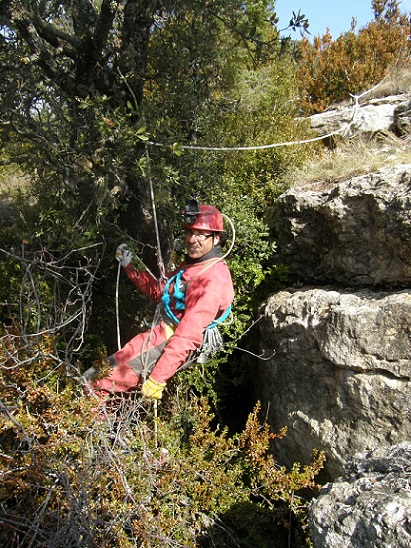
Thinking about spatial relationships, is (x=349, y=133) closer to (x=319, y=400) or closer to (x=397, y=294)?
(x=397, y=294)

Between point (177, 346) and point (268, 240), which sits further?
point (268, 240)

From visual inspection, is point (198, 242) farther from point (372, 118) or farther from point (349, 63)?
point (349, 63)

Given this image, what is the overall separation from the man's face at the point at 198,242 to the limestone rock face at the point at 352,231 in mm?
1150

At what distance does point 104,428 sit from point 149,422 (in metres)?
0.87

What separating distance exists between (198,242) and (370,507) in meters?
2.22

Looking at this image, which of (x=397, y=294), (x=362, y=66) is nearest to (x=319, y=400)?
(x=397, y=294)

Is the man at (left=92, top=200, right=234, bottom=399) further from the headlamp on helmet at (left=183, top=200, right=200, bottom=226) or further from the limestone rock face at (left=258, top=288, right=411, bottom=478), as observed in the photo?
the limestone rock face at (left=258, top=288, right=411, bottom=478)

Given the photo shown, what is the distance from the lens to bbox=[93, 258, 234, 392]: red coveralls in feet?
10.4

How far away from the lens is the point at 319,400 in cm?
375

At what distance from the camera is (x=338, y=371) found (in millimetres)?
3598

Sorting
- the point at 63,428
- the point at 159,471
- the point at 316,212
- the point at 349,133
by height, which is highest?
the point at 349,133

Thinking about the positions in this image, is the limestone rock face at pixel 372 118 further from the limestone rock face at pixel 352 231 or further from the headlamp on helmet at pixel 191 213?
the headlamp on helmet at pixel 191 213

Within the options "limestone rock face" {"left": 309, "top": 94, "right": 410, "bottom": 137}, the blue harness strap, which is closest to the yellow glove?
the blue harness strap

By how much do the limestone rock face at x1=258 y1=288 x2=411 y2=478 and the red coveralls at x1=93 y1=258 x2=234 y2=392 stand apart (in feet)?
2.74
